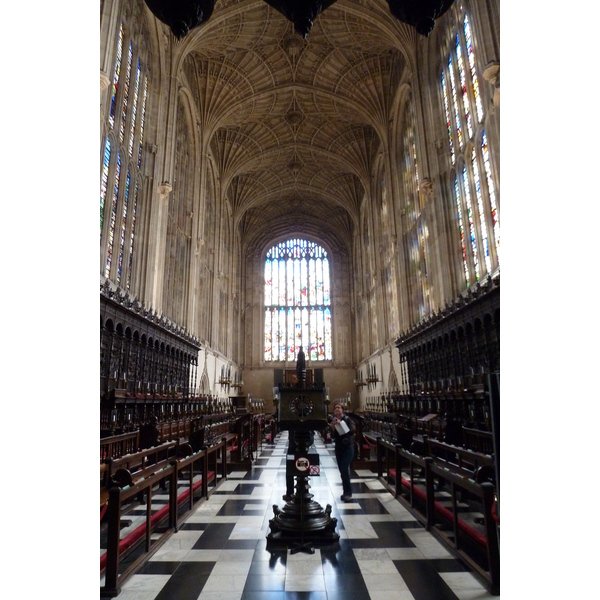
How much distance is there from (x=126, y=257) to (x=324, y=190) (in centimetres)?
1937

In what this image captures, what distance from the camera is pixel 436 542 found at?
4.29m

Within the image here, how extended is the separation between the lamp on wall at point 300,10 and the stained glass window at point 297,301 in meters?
31.3

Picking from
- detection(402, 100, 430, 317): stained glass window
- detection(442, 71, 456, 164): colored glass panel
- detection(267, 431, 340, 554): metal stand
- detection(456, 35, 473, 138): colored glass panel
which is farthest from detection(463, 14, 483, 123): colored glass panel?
detection(267, 431, 340, 554): metal stand

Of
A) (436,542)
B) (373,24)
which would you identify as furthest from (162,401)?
(373,24)

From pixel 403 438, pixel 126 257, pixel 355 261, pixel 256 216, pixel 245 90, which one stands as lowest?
pixel 403 438

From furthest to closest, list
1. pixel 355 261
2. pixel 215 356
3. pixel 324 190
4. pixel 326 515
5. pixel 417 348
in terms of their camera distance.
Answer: pixel 355 261
pixel 324 190
pixel 215 356
pixel 417 348
pixel 326 515

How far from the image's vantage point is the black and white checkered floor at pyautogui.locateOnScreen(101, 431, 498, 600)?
319 cm

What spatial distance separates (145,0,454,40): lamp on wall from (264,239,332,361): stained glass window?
3128 cm

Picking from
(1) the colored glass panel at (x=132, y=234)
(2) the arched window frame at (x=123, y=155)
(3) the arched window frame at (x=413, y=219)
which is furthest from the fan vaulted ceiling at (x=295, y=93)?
(1) the colored glass panel at (x=132, y=234)

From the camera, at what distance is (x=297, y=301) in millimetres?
34906

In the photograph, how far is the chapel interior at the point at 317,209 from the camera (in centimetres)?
450

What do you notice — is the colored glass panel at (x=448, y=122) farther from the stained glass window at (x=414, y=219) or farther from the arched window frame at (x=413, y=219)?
the stained glass window at (x=414, y=219)

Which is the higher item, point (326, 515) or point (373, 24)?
point (373, 24)

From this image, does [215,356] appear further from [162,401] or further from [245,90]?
[245,90]
